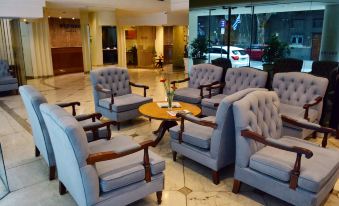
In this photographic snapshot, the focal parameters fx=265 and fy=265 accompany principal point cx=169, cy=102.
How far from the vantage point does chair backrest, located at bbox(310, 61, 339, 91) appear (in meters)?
4.95

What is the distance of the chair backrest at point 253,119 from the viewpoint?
2734mm

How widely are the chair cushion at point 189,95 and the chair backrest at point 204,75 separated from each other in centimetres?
A: 24

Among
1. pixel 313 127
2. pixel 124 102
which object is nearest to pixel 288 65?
pixel 313 127

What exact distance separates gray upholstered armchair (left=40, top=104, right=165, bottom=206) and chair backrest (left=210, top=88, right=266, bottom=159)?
70 centimetres

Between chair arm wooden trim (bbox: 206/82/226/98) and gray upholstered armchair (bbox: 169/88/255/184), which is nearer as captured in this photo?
gray upholstered armchair (bbox: 169/88/255/184)

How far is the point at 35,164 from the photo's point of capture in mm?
3615

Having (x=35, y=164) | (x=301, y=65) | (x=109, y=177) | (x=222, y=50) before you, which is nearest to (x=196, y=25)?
(x=222, y=50)

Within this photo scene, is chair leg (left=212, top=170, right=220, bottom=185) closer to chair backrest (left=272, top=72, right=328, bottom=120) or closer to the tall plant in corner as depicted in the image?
chair backrest (left=272, top=72, right=328, bottom=120)

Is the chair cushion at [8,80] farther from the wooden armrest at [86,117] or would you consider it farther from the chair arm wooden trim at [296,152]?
the chair arm wooden trim at [296,152]

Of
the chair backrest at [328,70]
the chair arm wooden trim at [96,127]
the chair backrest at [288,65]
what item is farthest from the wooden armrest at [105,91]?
the chair backrest at [328,70]

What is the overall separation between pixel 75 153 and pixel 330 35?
627 centimetres

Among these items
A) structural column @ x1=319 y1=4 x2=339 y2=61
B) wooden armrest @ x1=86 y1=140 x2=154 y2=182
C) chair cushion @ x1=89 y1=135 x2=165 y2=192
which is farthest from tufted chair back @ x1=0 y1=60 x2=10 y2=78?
structural column @ x1=319 y1=4 x2=339 y2=61

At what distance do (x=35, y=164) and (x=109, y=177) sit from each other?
5.95ft

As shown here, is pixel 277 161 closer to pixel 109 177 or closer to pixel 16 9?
pixel 109 177
